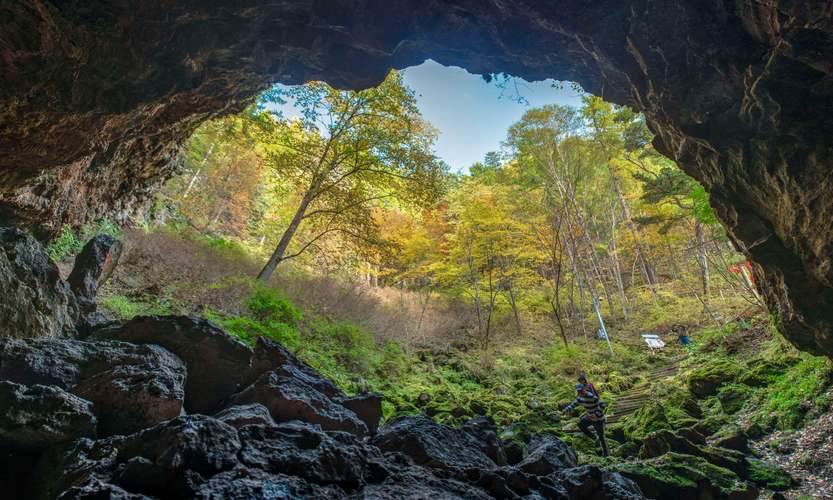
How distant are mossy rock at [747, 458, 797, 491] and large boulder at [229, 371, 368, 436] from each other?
6.13 metres

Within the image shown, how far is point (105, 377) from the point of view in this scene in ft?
11.9

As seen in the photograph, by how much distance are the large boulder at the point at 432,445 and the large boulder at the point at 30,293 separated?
442 cm

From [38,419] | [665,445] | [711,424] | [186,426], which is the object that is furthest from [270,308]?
[711,424]

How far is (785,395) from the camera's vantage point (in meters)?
7.80

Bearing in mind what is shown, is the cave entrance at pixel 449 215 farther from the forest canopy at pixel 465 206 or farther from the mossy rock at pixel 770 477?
the mossy rock at pixel 770 477

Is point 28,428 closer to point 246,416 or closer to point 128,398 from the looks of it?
point 128,398

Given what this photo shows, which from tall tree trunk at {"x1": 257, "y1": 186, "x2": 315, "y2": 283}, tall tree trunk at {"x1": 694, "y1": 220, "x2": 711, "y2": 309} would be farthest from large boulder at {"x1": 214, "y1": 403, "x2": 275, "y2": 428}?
tall tree trunk at {"x1": 694, "y1": 220, "x2": 711, "y2": 309}

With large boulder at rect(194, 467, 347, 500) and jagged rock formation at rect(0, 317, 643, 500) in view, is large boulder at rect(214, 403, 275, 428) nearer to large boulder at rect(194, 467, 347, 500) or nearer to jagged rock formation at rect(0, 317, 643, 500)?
jagged rock formation at rect(0, 317, 643, 500)

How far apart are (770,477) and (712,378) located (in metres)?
5.24

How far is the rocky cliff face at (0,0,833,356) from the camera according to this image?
174 inches

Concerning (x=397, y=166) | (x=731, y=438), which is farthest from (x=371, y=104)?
(x=731, y=438)

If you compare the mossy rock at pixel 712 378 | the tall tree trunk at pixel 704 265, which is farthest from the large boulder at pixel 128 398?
the tall tree trunk at pixel 704 265

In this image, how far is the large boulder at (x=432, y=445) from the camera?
4000 mm

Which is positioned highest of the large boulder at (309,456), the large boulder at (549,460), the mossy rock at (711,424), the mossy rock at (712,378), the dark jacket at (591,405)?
the mossy rock at (712,378)
